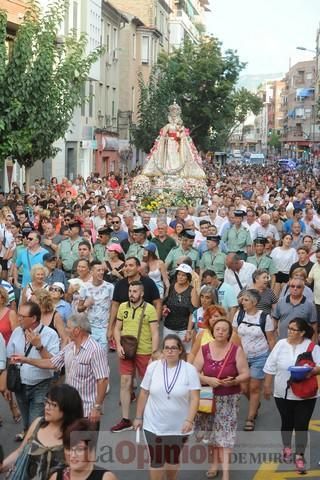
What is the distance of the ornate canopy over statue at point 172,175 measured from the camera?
29109 mm

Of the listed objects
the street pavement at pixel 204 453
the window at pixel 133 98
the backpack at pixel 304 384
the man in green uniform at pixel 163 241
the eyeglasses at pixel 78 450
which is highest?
the window at pixel 133 98

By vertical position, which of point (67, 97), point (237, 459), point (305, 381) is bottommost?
point (237, 459)

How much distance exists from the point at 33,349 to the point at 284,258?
7.28 m

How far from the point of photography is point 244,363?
27.3 ft

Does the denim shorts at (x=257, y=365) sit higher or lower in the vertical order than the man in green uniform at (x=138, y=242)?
lower

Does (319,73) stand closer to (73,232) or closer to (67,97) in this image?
(67,97)

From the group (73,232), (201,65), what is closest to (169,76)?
(201,65)

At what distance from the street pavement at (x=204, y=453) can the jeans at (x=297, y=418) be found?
0.62ft

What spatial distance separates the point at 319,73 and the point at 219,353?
12823 cm

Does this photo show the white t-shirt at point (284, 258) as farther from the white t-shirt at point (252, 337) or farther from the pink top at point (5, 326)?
the pink top at point (5, 326)

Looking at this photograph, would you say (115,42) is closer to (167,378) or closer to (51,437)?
(167,378)

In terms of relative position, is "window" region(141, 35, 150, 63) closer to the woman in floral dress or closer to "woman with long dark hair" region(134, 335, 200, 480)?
the woman in floral dress

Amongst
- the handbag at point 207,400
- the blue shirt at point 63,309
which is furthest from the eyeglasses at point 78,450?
the blue shirt at point 63,309

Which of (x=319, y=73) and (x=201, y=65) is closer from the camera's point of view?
(x=201, y=65)
